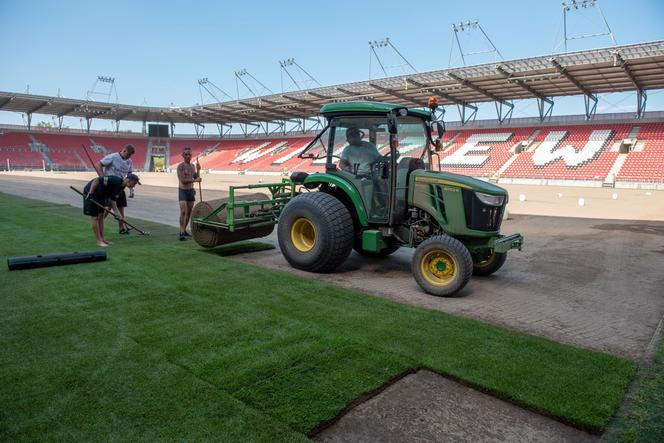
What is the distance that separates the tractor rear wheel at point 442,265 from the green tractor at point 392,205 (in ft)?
0.04

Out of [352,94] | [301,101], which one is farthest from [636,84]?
[301,101]

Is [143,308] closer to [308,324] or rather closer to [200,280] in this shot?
[200,280]

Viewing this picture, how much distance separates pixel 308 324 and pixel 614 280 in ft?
15.8

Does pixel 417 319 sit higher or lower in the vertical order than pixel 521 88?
lower

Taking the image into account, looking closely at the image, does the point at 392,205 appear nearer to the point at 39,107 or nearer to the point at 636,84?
the point at 636,84

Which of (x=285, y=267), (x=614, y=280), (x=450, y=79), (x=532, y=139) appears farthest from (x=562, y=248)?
(x=532, y=139)

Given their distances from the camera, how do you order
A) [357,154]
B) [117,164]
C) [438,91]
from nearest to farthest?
[357,154] → [117,164] → [438,91]

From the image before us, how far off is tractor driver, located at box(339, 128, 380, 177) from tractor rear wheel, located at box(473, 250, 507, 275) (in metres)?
2.06

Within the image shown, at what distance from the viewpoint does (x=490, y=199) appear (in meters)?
5.60

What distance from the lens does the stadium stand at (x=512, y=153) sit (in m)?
30.0

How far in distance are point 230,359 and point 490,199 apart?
3677 mm

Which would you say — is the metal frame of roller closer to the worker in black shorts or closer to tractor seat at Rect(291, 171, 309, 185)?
tractor seat at Rect(291, 171, 309, 185)

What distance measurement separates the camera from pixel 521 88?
33.6 metres

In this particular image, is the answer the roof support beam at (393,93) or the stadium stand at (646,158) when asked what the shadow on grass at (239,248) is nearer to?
the stadium stand at (646,158)
